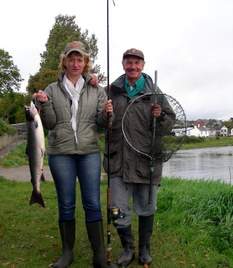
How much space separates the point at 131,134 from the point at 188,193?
3.61 meters

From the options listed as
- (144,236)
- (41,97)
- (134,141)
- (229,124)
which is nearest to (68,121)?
(41,97)

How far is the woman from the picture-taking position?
17.2 feet

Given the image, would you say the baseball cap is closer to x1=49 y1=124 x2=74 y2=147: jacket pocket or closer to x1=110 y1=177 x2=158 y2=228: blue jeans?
x1=49 y1=124 x2=74 y2=147: jacket pocket

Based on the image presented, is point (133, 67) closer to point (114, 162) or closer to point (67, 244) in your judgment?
point (114, 162)

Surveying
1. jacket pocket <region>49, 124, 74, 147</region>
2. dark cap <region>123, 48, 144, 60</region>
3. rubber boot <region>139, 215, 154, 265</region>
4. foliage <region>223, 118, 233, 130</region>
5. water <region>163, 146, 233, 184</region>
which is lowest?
water <region>163, 146, 233, 184</region>

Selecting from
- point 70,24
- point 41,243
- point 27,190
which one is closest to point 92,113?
point 41,243

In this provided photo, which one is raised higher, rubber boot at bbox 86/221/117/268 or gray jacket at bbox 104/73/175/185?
gray jacket at bbox 104/73/175/185

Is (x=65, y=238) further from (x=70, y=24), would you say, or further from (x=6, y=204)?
(x=70, y=24)

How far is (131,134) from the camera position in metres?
5.45

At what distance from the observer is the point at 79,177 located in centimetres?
536

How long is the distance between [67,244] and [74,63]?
1.88 meters

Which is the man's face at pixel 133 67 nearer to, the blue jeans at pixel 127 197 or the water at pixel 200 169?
the blue jeans at pixel 127 197

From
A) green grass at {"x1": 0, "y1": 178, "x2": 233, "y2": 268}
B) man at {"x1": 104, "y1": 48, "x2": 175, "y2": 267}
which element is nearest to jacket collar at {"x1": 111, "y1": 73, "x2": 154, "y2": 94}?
man at {"x1": 104, "y1": 48, "x2": 175, "y2": 267}

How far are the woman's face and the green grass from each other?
2.02 meters
